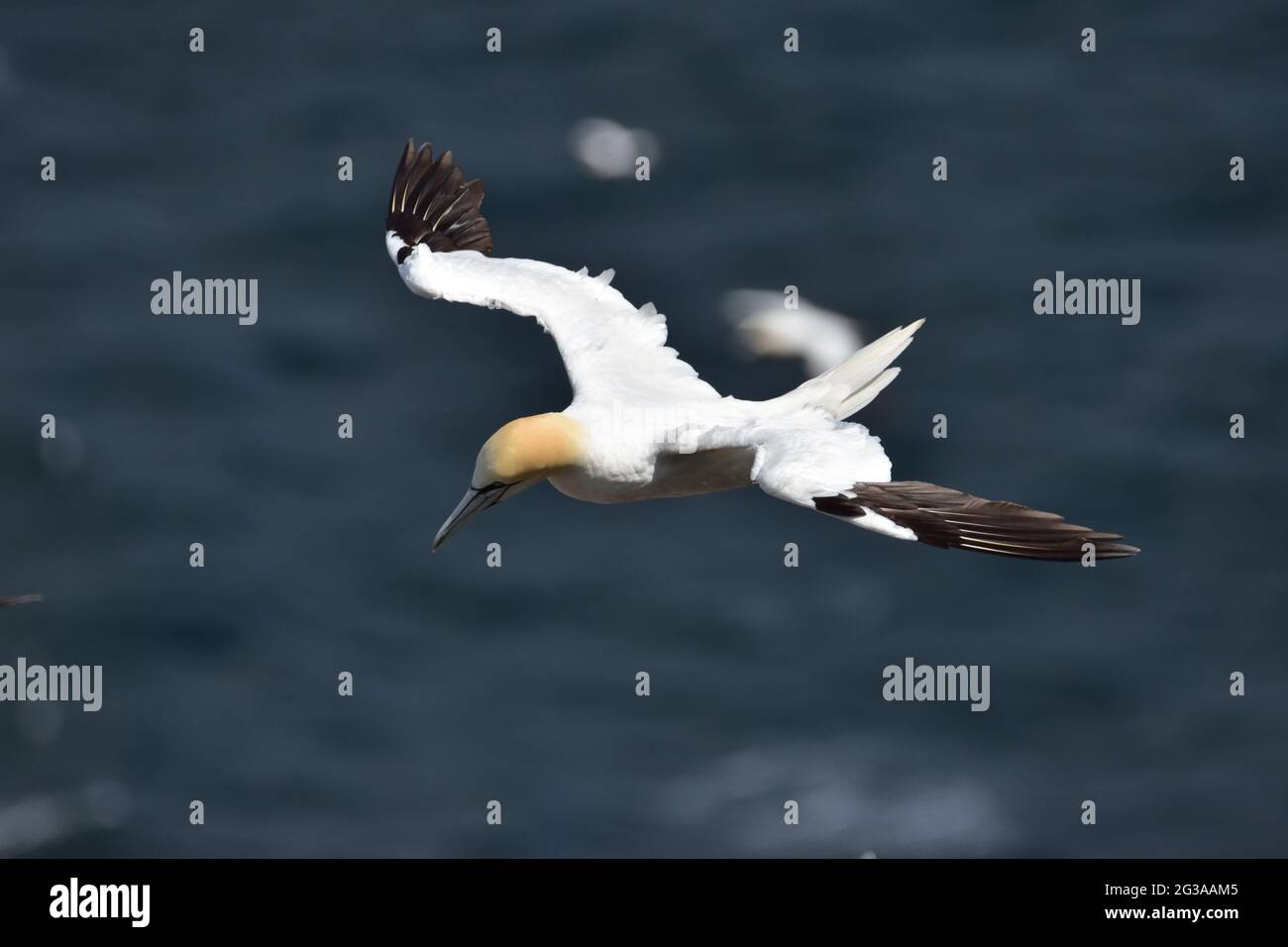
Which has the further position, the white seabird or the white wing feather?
the white seabird

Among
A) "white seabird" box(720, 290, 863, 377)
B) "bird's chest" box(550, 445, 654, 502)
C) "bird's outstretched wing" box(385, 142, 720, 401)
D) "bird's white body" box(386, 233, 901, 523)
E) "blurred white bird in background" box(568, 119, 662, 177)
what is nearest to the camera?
"bird's white body" box(386, 233, 901, 523)

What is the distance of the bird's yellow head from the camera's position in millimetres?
15000

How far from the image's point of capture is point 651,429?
15.2 m

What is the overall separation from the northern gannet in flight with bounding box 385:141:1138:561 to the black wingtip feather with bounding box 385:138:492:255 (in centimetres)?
2

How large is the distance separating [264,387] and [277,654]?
347 centimetres

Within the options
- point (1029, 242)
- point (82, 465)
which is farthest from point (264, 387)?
point (1029, 242)

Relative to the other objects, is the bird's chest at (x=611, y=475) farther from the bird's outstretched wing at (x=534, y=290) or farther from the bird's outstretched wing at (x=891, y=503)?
the bird's outstretched wing at (x=891, y=503)

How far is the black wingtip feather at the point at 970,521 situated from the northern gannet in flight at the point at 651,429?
10mm

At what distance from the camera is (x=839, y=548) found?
25.9 metres

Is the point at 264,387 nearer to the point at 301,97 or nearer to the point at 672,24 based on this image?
the point at 301,97

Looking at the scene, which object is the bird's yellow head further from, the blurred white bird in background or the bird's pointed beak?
the blurred white bird in background

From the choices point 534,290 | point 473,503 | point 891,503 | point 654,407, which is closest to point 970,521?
point 891,503

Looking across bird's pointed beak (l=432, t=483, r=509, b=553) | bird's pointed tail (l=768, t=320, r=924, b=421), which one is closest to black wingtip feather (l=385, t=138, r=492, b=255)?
bird's pointed beak (l=432, t=483, r=509, b=553)

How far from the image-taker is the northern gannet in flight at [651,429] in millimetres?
13367
